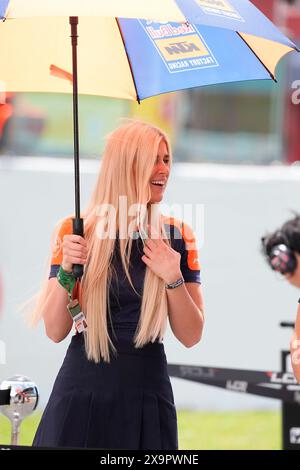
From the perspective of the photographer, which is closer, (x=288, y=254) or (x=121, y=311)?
(x=288, y=254)

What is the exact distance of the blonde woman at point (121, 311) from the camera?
295 centimetres

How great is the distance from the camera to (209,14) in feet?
9.01

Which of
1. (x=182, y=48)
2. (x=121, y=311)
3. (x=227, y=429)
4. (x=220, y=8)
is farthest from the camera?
(x=227, y=429)

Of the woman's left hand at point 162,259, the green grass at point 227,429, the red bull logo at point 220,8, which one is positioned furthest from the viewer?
the green grass at point 227,429

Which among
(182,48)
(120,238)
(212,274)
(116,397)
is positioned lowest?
(116,397)

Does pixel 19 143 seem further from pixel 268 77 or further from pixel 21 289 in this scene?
pixel 268 77

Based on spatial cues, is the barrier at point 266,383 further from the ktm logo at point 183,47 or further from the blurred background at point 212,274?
the ktm logo at point 183,47

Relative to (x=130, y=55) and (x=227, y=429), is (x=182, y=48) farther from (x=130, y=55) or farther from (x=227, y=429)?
(x=227, y=429)

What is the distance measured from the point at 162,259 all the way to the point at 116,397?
437mm

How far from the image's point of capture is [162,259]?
296 centimetres

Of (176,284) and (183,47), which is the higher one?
(183,47)

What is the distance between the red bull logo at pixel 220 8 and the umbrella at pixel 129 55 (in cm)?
17

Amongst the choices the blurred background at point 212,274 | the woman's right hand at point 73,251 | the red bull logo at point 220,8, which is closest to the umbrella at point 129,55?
the red bull logo at point 220,8

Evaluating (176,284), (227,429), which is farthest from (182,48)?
(227,429)
